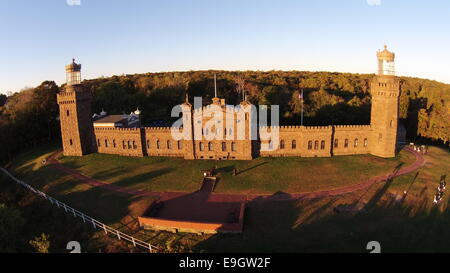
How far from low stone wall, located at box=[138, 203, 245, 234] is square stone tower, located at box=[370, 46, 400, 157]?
26900 mm

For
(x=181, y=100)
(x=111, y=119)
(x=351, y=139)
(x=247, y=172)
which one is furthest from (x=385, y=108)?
(x=181, y=100)

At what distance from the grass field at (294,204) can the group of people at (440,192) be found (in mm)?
570

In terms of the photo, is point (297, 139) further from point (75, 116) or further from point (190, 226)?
point (75, 116)

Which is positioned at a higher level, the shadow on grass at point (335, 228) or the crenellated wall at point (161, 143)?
the crenellated wall at point (161, 143)

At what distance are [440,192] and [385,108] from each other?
47.8 feet

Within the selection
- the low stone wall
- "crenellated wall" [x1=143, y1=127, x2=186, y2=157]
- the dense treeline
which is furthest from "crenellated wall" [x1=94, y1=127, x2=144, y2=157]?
the low stone wall

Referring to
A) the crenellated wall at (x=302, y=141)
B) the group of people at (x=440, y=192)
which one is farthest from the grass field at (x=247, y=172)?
the group of people at (x=440, y=192)

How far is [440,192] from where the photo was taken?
33.1 metres

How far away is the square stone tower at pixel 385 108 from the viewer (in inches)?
1709

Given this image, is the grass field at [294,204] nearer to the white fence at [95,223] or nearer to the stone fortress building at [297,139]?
the white fence at [95,223]

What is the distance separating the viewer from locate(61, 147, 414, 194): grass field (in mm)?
35531
